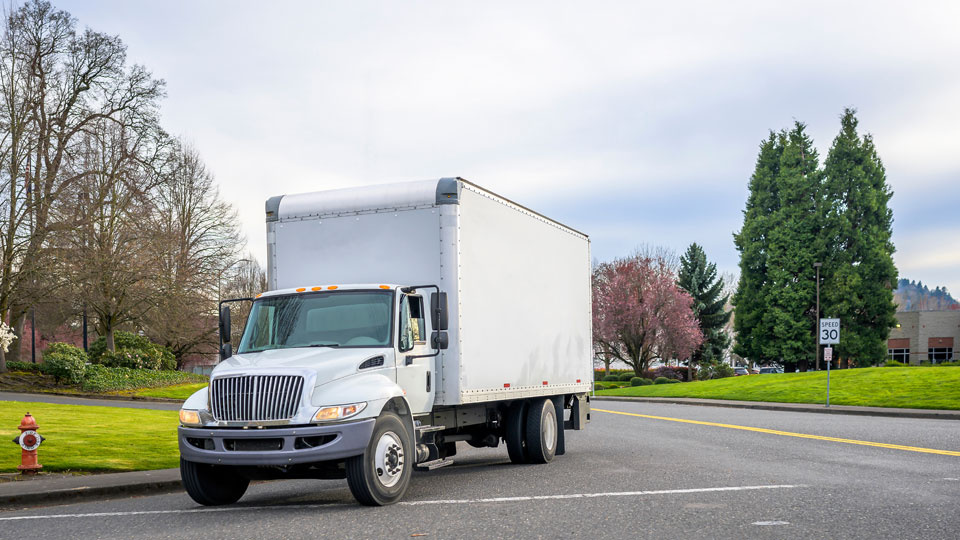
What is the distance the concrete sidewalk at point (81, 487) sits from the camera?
9.77 metres

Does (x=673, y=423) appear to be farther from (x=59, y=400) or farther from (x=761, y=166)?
(x=761, y=166)

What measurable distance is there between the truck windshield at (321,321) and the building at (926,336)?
246 feet

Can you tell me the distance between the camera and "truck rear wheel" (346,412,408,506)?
8.49 metres

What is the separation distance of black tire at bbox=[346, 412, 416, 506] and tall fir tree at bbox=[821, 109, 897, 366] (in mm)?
51380

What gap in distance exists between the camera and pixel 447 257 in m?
10.3

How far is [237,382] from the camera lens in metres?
8.63

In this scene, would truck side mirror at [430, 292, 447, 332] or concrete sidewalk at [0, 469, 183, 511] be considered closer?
truck side mirror at [430, 292, 447, 332]

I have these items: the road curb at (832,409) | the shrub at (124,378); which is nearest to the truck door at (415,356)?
the road curb at (832,409)

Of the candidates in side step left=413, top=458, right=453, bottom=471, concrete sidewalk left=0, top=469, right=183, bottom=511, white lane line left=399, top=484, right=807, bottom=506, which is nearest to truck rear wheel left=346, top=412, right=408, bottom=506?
white lane line left=399, top=484, right=807, bottom=506

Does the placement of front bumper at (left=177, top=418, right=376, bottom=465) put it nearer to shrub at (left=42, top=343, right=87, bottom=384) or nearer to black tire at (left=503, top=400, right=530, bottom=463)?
black tire at (left=503, top=400, right=530, bottom=463)

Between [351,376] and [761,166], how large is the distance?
56769 millimetres

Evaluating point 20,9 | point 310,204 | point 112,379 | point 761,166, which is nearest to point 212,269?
point 112,379

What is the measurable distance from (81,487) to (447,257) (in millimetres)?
5149

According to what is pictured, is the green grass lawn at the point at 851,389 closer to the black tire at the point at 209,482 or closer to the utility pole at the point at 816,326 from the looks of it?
the utility pole at the point at 816,326
